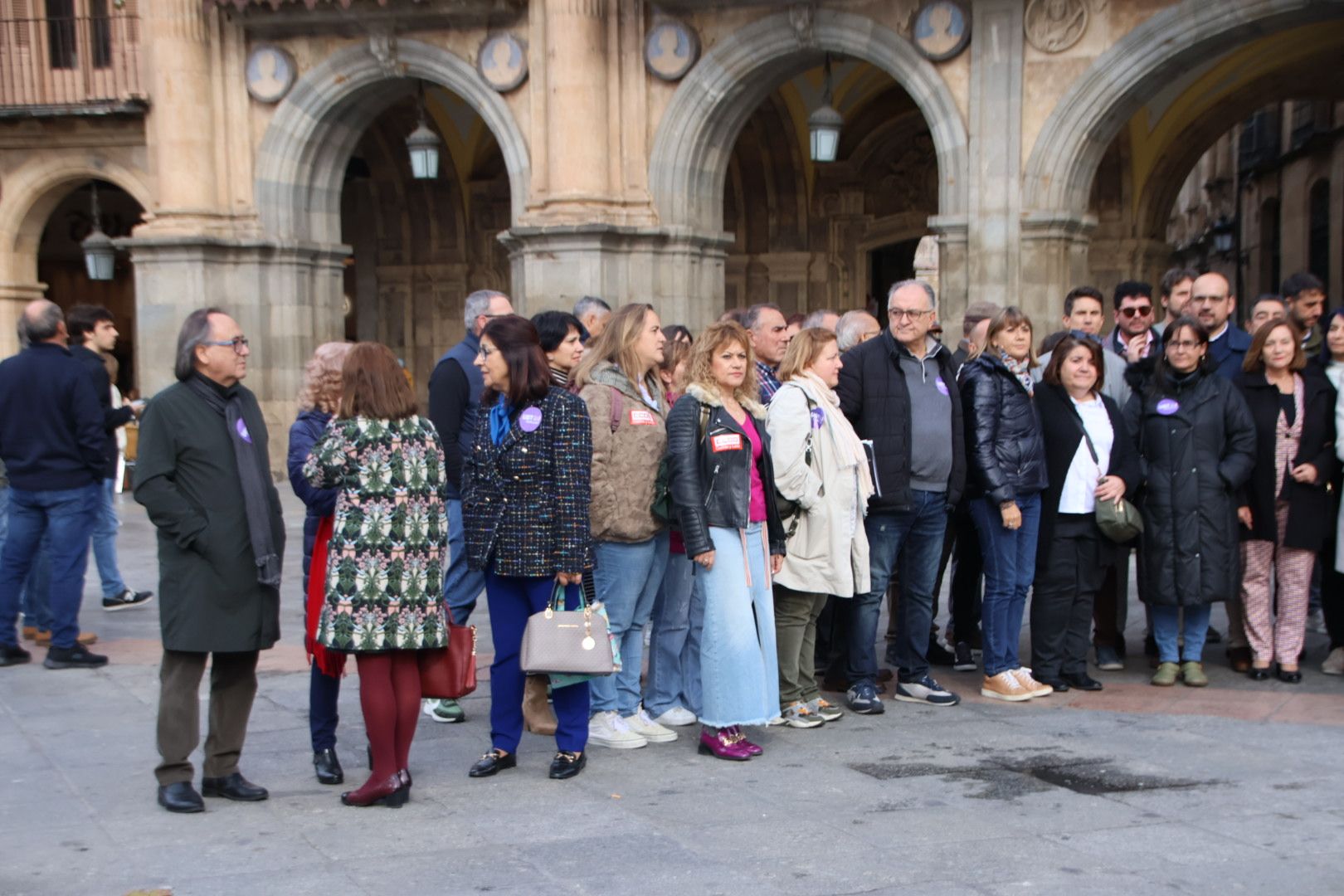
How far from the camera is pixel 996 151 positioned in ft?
46.0

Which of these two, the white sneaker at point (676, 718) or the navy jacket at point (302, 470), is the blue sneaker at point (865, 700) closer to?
the white sneaker at point (676, 718)

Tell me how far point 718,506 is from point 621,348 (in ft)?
2.61

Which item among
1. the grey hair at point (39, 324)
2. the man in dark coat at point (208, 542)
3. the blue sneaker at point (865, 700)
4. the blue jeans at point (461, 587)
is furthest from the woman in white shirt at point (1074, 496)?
the grey hair at point (39, 324)

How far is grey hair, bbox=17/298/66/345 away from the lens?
820cm

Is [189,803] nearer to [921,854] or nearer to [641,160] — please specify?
[921,854]

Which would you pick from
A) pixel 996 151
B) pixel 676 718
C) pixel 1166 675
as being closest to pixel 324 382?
pixel 676 718

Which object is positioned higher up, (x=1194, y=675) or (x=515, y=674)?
(x=515, y=674)

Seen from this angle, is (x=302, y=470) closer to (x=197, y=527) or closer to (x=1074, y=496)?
(x=197, y=527)

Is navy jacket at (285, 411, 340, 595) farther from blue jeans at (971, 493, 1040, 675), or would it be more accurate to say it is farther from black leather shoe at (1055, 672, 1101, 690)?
black leather shoe at (1055, 672, 1101, 690)

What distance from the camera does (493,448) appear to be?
5.77m

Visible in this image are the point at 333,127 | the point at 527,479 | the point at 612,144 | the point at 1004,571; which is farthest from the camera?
the point at 333,127

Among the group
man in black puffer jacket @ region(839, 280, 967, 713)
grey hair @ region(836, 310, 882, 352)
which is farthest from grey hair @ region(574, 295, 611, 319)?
man in black puffer jacket @ region(839, 280, 967, 713)

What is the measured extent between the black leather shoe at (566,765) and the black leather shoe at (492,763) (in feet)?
0.58

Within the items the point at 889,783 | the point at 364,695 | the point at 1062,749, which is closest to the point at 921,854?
the point at 889,783
